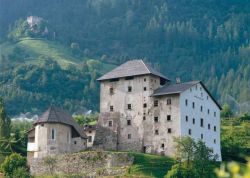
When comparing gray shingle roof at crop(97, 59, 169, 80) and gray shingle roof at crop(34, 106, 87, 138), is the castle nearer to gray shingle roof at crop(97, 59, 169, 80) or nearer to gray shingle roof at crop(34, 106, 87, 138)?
gray shingle roof at crop(97, 59, 169, 80)

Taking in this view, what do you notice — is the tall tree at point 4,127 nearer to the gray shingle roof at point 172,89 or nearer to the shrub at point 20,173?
the shrub at point 20,173

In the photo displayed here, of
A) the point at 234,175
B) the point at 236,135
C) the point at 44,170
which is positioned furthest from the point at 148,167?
the point at 234,175

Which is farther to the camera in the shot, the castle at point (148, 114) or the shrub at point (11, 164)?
the castle at point (148, 114)

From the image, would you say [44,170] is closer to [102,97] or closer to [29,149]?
[29,149]

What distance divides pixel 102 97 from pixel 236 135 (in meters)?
28.0

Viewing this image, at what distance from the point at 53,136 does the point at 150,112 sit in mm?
12777

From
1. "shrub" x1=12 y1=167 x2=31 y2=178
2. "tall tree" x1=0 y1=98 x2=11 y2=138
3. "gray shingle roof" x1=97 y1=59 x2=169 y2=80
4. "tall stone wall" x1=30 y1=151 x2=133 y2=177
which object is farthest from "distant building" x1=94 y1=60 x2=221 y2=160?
"shrub" x1=12 y1=167 x2=31 y2=178

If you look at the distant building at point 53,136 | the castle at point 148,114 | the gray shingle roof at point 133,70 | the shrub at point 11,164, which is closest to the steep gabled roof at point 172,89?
the castle at point 148,114

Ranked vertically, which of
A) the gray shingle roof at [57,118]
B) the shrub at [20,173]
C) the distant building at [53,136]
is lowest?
the shrub at [20,173]

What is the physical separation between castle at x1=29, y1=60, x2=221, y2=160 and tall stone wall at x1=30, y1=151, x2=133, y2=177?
13.4ft

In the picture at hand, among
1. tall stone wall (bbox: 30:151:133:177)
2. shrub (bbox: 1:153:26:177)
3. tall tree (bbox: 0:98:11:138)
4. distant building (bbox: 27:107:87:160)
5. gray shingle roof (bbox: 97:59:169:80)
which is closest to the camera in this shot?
shrub (bbox: 1:153:26:177)

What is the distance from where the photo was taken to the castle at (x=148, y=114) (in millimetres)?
100438

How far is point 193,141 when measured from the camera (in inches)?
3681

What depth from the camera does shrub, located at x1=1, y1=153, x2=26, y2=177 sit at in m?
93.8
